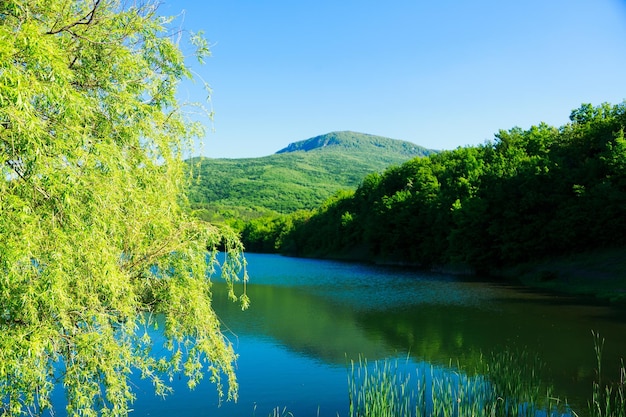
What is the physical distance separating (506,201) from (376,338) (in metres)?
34.4

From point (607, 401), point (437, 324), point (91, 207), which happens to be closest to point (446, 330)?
point (437, 324)

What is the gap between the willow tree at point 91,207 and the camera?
6883 mm

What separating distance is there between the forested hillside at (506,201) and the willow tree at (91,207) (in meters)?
38.7

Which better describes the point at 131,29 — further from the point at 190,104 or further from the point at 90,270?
the point at 90,270

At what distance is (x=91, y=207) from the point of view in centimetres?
763

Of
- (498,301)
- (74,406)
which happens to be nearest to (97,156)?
(74,406)

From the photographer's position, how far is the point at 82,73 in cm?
925

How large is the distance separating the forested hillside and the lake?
9.62m

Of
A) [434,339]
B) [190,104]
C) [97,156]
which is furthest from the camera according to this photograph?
[434,339]

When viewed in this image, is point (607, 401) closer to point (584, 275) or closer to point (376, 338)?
point (376, 338)

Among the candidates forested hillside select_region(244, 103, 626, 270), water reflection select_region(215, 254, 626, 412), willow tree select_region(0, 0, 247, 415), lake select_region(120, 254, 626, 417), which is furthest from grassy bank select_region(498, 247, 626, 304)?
willow tree select_region(0, 0, 247, 415)

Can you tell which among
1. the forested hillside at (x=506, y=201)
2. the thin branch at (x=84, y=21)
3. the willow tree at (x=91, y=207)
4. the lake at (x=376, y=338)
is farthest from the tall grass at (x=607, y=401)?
the forested hillside at (x=506, y=201)

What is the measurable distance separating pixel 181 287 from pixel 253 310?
2153cm

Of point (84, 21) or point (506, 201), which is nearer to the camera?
point (84, 21)
